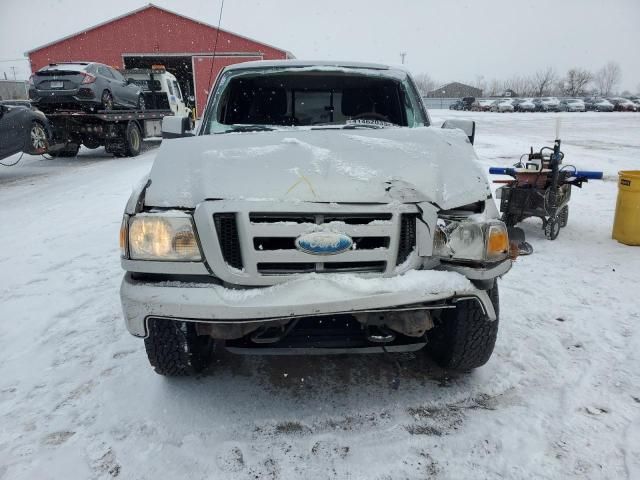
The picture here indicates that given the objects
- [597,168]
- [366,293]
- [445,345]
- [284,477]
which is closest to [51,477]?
[284,477]

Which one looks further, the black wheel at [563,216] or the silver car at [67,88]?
the silver car at [67,88]

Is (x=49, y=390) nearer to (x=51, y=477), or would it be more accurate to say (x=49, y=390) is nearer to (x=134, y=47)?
(x=51, y=477)

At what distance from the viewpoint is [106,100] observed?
12203mm

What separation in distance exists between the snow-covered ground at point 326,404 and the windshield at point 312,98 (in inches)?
70.9

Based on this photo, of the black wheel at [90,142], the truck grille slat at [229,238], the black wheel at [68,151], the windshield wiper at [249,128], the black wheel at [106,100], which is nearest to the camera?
the truck grille slat at [229,238]

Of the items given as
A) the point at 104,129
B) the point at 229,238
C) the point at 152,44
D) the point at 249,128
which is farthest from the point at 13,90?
the point at 229,238

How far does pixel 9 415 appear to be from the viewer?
7.69ft

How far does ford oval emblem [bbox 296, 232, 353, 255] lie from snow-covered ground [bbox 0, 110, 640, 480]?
35.5 inches

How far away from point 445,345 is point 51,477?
6.50ft

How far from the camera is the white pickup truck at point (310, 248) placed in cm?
201

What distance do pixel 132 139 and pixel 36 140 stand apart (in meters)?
3.01

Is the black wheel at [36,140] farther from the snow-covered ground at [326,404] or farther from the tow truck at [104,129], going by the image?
the snow-covered ground at [326,404]

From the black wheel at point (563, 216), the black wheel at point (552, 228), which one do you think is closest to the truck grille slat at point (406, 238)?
the black wheel at point (552, 228)

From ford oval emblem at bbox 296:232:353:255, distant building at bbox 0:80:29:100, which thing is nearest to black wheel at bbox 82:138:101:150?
ford oval emblem at bbox 296:232:353:255
